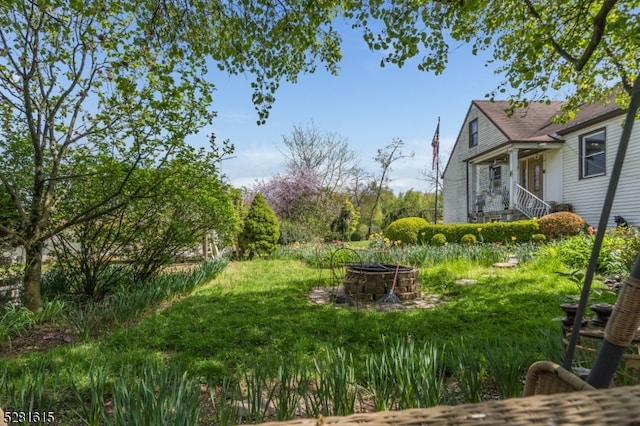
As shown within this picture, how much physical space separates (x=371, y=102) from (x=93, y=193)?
352 inches

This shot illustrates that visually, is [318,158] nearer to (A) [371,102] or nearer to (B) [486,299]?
(A) [371,102]

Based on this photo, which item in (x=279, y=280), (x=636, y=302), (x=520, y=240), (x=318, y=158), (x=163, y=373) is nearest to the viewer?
(x=636, y=302)

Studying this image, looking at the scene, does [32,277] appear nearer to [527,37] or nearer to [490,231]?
[527,37]

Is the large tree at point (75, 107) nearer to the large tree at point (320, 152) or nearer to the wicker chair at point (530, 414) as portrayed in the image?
the wicker chair at point (530, 414)

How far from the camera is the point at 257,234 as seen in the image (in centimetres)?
1187

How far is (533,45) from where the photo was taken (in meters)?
4.12

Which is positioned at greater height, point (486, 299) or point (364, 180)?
point (364, 180)

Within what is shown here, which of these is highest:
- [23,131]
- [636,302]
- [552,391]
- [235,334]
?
[23,131]

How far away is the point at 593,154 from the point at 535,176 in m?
3.55

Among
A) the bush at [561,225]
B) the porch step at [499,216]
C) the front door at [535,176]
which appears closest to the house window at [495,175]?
the front door at [535,176]

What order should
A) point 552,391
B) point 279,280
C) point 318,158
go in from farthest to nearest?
point 318,158
point 279,280
point 552,391

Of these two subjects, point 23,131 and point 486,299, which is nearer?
point 23,131

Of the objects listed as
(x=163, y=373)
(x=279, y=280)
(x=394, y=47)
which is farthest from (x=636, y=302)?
(x=279, y=280)

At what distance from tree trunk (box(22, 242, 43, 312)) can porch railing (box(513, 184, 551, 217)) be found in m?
14.6
